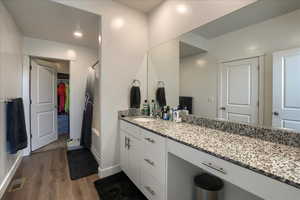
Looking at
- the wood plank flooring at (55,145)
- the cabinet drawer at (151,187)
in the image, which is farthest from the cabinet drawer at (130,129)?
the wood plank flooring at (55,145)

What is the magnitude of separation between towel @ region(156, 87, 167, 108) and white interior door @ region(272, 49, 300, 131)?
1320mm

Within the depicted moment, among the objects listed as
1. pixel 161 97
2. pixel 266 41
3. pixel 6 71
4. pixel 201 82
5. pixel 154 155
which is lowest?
pixel 154 155

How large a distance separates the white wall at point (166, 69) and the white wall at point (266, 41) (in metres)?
0.67

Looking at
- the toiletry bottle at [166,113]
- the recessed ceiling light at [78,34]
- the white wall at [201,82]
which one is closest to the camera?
the white wall at [201,82]

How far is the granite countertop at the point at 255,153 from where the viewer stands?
68cm

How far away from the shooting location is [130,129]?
6.09 ft

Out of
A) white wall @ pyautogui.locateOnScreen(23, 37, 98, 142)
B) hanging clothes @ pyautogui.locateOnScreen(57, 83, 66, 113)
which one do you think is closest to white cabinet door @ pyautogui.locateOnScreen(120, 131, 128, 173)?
white wall @ pyautogui.locateOnScreen(23, 37, 98, 142)

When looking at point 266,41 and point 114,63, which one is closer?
point 266,41

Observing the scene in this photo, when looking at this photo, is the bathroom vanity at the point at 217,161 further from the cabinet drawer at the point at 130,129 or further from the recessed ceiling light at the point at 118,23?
the recessed ceiling light at the point at 118,23

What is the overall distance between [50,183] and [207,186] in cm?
199

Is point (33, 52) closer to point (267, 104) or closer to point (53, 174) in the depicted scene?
point (53, 174)

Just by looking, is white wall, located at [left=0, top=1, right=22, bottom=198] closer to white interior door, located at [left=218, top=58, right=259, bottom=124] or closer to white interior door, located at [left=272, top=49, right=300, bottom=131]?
white interior door, located at [left=218, top=58, right=259, bottom=124]

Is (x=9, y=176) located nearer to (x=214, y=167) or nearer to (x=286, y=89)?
(x=214, y=167)

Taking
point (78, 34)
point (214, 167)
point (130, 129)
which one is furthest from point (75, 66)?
point (214, 167)
